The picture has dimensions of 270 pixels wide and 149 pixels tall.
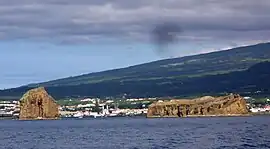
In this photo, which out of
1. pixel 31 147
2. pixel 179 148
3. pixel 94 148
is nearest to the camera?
pixel 179 148

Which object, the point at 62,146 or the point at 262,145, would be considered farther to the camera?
the point at 62,146

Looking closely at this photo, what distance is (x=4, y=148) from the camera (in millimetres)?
94375

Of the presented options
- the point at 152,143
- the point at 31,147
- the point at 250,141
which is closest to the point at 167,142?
the point at 152,143

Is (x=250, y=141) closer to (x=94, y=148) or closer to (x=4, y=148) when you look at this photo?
(x=94, y=148)

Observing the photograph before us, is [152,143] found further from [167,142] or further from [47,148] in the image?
[47,148]

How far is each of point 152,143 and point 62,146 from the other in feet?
36.4

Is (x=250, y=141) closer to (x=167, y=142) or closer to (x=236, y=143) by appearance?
(x=236, y=143)

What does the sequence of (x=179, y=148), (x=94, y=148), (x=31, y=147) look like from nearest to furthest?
(x=179, y=148) < (x=94, y=148) < (x=31, y=147)

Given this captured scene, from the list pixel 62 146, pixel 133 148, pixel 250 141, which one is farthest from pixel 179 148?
pixel 62 146

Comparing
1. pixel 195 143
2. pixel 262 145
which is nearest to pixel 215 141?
pixel 195 143

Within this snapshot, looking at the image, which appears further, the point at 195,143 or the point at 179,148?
the point at 195,143

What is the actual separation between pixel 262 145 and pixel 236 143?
5240 millimetres

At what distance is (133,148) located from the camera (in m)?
86.8

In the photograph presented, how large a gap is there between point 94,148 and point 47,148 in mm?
6673
